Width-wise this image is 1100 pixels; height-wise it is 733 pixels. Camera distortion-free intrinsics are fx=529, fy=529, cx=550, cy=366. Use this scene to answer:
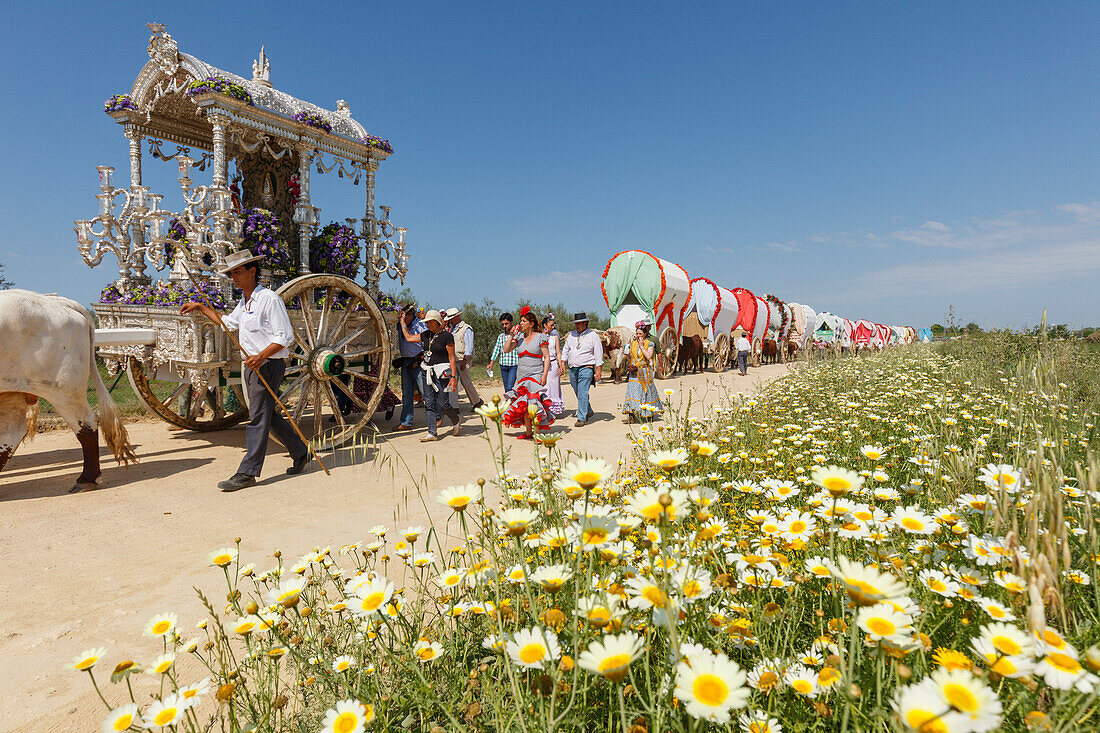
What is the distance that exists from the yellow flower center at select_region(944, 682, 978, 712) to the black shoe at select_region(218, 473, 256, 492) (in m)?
4.95

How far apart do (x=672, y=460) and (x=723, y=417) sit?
3428mm

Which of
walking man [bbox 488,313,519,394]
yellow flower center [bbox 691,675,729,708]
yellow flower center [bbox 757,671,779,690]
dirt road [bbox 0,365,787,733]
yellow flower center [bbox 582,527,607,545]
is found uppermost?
walking man [bbox 488,313,519,394]

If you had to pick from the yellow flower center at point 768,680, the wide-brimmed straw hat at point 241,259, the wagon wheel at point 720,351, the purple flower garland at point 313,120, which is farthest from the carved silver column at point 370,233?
the wagon wheel at point 720,351

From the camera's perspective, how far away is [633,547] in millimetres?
1475

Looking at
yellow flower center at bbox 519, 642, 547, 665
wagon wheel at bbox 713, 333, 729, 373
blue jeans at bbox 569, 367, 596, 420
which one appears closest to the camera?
yellow flower center at bbox 519, 642, 547, 665

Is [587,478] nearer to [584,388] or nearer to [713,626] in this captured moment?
[713,626]

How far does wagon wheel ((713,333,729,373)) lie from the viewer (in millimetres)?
18297

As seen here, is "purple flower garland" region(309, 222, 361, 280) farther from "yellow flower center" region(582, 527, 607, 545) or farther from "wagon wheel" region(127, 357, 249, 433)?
"yellow flower center" region(582, 527, 607, 545)

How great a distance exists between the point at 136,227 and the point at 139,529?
404 centimetres

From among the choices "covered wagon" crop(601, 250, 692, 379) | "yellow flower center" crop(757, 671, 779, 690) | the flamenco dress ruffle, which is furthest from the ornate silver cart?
"covered wagon" crop(601, 250, 692, 379)

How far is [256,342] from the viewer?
466 cm

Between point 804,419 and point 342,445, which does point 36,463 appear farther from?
point 804,419

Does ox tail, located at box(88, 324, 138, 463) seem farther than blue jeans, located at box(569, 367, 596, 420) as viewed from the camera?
No

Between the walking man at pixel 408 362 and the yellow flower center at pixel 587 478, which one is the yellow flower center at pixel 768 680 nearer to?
the yellow flower center at pixel 587 478
